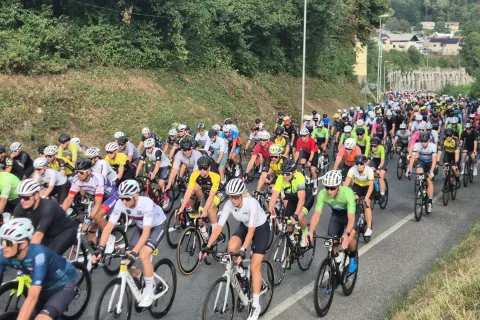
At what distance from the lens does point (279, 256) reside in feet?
24.8

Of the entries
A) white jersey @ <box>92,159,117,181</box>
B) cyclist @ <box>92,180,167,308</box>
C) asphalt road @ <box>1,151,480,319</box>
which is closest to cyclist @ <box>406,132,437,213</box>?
asphalt road @ <box>1,151,480,319</box>

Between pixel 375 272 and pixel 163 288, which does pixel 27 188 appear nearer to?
pixel 163 288

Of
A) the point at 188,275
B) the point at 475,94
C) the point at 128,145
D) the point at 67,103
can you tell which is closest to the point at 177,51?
the point at 67,103

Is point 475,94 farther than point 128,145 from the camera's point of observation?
Yes

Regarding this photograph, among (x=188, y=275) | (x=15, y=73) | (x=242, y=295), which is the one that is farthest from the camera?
(x=15, y=73)

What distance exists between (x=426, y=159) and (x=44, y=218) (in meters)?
9.08

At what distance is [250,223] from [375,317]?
2.08m

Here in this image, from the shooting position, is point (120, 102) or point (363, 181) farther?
point (120, 102)

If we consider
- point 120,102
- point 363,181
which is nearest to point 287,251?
point 363,181

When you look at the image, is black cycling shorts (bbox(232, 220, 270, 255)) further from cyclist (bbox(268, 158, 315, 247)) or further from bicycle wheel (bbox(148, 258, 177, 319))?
cyclist (bbox(268, 158, 315, 247))

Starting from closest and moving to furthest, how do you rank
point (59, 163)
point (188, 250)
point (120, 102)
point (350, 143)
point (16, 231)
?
1. point (16, 231)
2. point (188, 250)
3. point (59, 163)
4. point (350, 143)
5. point (120, 102)

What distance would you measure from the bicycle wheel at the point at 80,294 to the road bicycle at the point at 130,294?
78 centimetres

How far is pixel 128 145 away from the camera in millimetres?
11875

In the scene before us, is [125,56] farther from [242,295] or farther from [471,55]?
[471,55]
